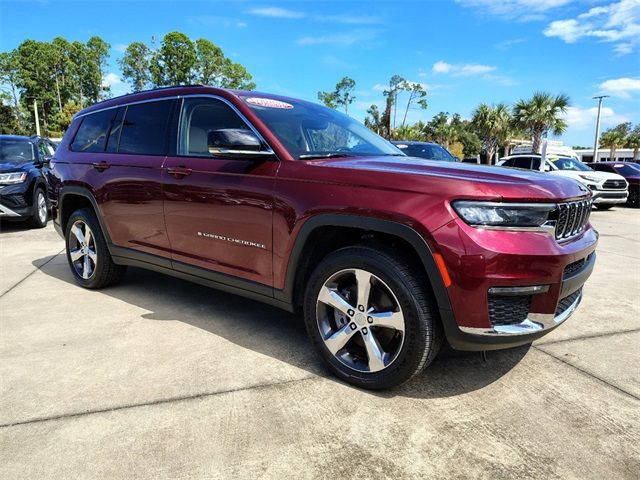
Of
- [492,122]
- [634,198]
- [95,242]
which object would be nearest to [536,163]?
[634,198]

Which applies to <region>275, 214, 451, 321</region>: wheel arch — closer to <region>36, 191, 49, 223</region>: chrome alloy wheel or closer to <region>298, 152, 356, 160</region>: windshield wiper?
<region>298, 152, 356, 160</region>: windshield wiper

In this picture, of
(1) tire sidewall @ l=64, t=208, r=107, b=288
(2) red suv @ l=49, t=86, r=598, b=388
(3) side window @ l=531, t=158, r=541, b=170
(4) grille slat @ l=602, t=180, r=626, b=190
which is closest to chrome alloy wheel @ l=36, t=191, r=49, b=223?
(1) tire sidewall @ l=64, t=208, r=107, b=288

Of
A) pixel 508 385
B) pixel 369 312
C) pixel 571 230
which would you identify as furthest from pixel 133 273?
pixel 571 230

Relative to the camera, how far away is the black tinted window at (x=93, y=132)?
4.41 metres

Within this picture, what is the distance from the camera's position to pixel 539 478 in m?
1.98

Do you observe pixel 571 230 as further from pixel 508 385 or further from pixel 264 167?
pixel 264 167

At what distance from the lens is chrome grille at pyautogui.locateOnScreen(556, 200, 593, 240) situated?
8.04 feet

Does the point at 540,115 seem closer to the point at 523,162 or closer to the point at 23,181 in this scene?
the point at 523,162

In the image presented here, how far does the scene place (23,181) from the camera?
8492 mm

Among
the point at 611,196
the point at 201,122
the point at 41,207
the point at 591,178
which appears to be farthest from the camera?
the point at 591,178

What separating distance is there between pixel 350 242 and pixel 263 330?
1229 millimetres

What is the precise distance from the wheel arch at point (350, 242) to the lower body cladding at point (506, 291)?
8 centimetres

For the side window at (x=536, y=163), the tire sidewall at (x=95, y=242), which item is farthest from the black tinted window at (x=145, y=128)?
the side window at (x=536, y=163)

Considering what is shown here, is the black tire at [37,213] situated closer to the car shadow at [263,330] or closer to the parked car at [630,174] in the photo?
the car shadow at [263,330]
